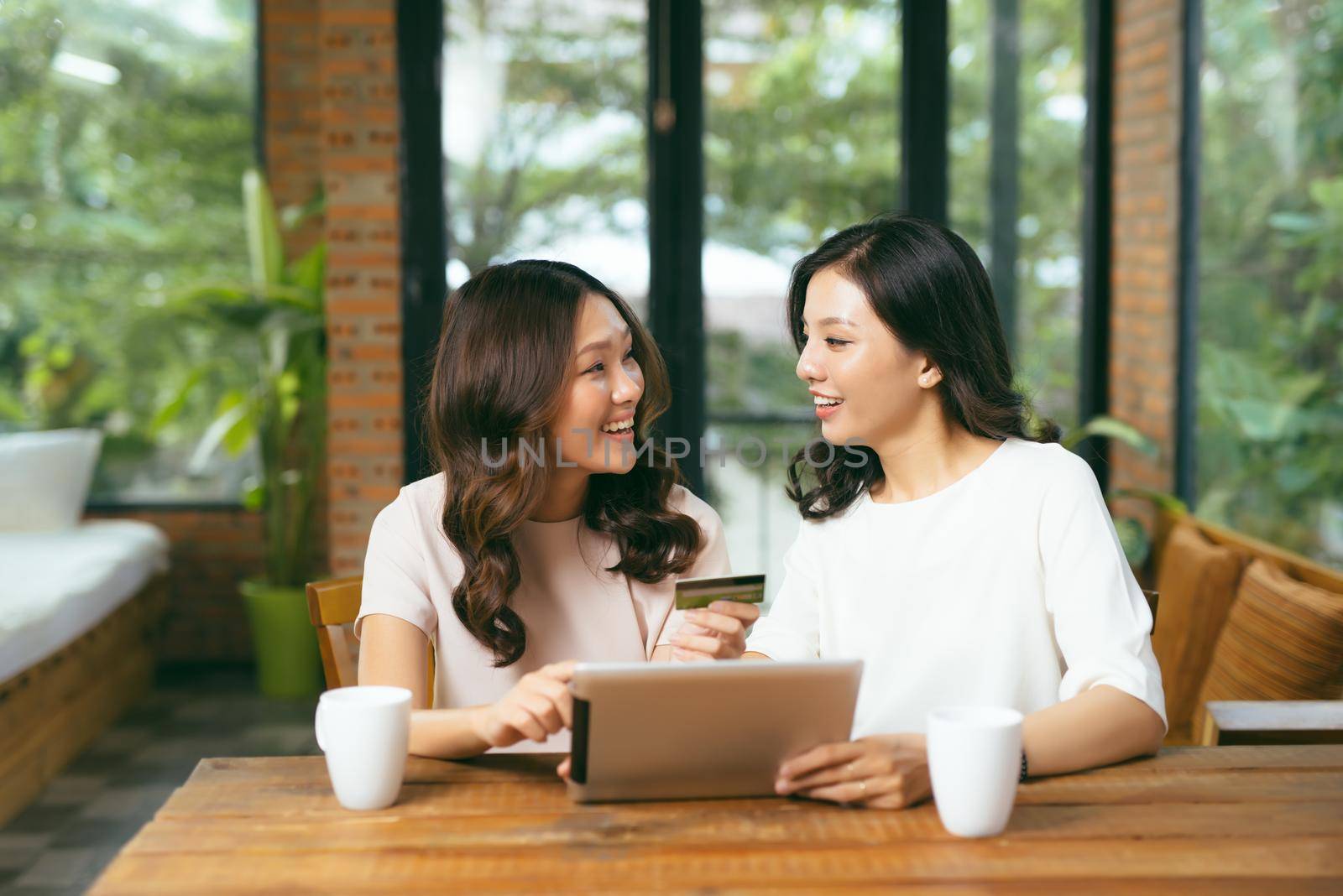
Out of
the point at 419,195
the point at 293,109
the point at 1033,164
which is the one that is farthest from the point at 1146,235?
the point at 293,109

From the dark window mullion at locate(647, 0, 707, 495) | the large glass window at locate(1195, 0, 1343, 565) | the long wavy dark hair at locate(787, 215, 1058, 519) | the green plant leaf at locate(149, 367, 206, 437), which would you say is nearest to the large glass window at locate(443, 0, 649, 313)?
the dark window mullion at locate(647, 0, 707, 495)

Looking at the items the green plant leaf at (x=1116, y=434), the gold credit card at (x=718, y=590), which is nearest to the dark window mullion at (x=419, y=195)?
the green plant leaf at (x=1116, y=434)

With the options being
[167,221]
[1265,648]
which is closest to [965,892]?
[1265,648]

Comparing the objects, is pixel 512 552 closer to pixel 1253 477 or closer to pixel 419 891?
pixel 419 891

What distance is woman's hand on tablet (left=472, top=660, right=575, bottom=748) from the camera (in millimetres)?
1331

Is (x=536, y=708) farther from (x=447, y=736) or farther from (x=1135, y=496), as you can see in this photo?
(x=1135, y=496)

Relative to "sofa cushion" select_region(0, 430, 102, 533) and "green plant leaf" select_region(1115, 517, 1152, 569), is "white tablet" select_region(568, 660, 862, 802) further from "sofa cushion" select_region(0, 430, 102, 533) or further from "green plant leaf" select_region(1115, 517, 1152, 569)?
"sofa cushion" select_region(0, 430, 102, 533)

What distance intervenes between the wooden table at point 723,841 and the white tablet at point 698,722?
27 mm

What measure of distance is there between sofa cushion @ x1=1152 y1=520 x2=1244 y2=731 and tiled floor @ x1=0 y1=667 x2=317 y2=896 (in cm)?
216

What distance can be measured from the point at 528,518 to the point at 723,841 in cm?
75

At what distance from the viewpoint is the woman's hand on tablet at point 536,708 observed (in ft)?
4.37

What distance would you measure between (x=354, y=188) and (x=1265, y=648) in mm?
3004

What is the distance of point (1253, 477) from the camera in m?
3.65

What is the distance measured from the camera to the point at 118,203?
4.83m
